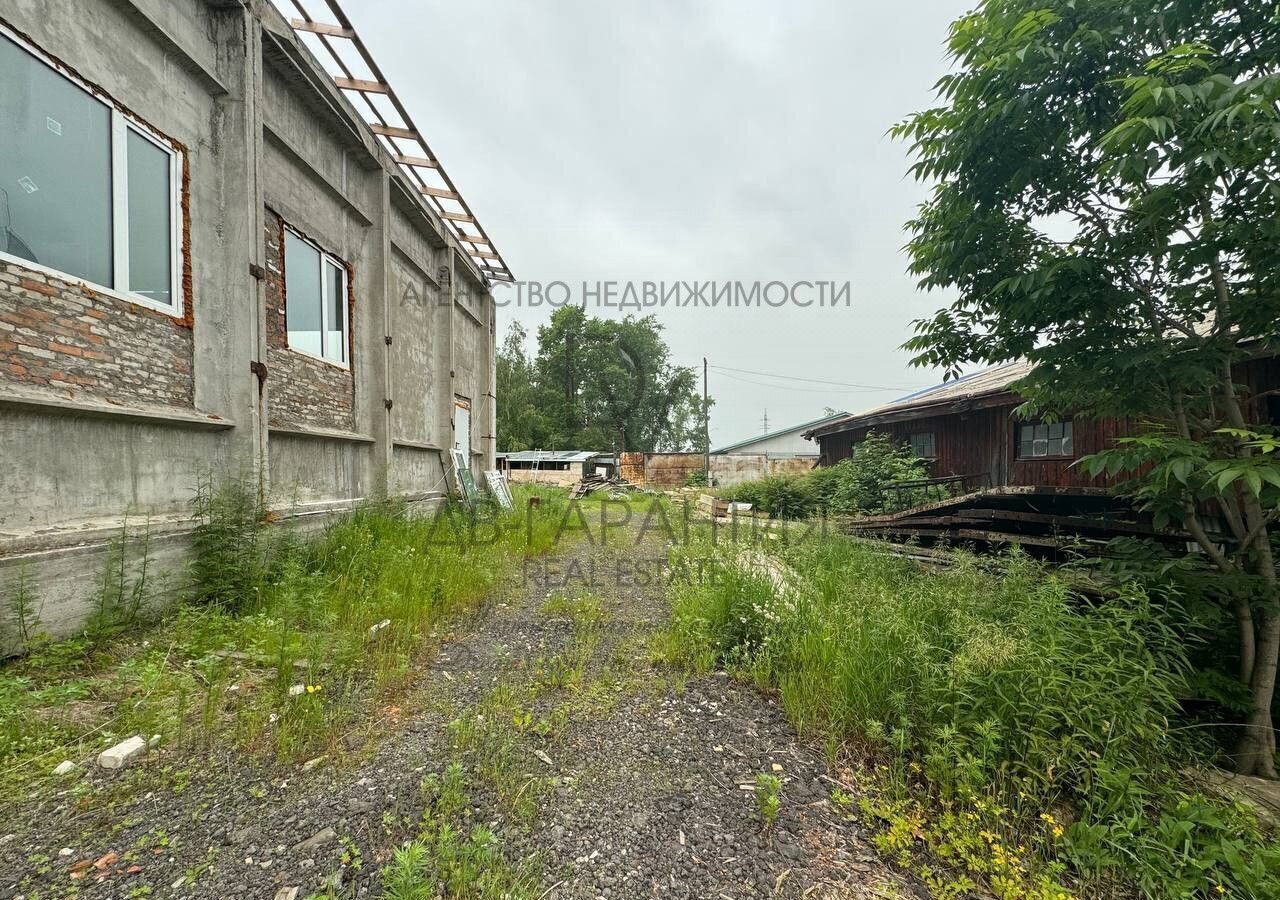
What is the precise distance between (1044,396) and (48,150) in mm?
7241

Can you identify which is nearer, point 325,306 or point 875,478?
point 325,306

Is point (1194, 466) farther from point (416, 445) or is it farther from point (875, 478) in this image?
point (416, 445)

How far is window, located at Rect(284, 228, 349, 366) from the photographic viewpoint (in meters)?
5.50

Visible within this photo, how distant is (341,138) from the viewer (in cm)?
627

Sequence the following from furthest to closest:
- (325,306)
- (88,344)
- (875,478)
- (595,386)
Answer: (595,386) → (875,478) → (325,306) → (88,344)

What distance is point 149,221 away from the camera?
12.5 feet

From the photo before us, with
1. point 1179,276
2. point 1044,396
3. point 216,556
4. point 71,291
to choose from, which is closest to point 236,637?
point 216,556

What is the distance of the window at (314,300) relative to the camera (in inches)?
217

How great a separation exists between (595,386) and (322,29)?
28.6 metres

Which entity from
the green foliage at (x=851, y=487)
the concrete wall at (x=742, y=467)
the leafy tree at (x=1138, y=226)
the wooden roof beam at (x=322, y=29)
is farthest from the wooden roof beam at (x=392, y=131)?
the concrete wall at (x=742, y=467)

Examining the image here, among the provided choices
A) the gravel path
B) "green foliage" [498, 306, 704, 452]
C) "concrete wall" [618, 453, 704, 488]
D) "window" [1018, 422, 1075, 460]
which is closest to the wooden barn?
"window" [1018, 422, 1075, 460]

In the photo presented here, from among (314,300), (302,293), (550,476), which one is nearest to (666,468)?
(550,476)

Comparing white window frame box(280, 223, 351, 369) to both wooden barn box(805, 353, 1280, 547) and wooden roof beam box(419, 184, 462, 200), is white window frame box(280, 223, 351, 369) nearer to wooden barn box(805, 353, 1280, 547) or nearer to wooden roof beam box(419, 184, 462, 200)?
wooden roof beam box(419, 184, 462, 200)

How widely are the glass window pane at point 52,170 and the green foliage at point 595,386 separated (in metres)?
28.1
